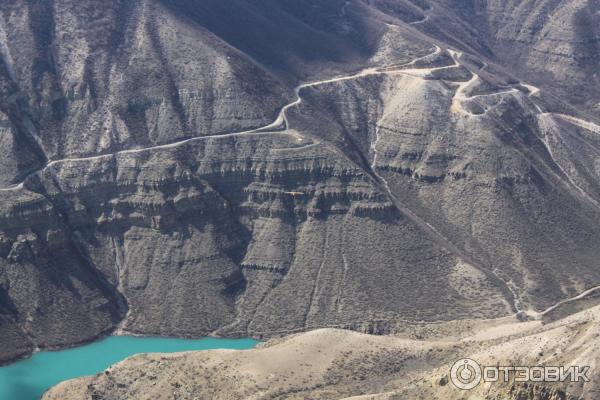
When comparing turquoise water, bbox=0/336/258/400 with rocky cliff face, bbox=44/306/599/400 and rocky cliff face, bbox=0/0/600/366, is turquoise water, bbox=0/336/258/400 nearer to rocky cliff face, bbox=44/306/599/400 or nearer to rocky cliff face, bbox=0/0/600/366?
rocky cliff face, bbox=0/0/600/366

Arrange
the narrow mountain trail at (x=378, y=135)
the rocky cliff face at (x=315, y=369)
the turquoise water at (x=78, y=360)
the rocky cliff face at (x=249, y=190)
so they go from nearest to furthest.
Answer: the rocky cliff face at (x=315, y=369) → the turquoise water at (x=78, y=360) → the rocky cliff face at (x=249, y=190) → the narrow mountain trail at (x=378, y=135)

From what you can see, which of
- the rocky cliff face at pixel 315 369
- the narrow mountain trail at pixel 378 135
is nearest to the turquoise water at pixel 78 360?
the rocky cliff face at pixel 315 369

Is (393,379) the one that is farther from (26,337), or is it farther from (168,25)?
(168,25)

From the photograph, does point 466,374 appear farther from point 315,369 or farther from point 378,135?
point 378,135

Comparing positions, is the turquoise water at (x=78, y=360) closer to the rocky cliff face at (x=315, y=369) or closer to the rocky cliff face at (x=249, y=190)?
the rocky cliff face at (x=249, y=190)

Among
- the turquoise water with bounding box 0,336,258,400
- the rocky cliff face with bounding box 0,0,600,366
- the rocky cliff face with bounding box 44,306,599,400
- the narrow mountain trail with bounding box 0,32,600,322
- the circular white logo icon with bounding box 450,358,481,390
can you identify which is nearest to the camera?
the circular white logo icon with bounding box 450,358,481,390

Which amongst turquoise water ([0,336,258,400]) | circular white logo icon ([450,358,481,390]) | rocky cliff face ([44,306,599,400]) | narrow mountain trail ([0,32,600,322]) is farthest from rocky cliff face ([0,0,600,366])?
circular white logo icon ([450,358,481,390])
